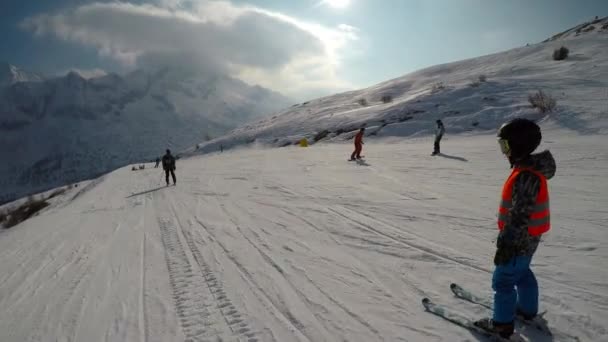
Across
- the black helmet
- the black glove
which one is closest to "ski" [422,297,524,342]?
the black glove

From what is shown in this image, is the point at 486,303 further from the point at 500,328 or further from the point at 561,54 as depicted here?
the point at 561,54

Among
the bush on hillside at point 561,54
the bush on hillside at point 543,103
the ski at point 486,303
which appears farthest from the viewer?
the bush on hillside at point 561,54

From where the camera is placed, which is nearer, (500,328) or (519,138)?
(519,138)

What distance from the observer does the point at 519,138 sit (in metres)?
2.98

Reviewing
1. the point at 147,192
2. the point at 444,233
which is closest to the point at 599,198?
the point at 444,233

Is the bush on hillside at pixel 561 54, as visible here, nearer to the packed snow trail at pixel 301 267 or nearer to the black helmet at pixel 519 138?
the packed snow trail at pixel 301 267

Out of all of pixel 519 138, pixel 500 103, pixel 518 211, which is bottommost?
pixel 518 211

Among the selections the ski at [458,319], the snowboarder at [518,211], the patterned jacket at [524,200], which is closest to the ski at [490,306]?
the ski at [458,319]

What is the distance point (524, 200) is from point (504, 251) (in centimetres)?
47

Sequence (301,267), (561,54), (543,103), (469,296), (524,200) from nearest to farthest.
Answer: (524,200), (469,296), (301,267), (543,103), (561,54)

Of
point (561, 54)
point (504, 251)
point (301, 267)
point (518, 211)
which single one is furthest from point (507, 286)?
point (561, 54)

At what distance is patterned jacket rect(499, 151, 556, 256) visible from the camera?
2900 millimetres

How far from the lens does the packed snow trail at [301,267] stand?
388 centimetres

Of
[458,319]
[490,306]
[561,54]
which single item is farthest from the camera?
[561,54]
